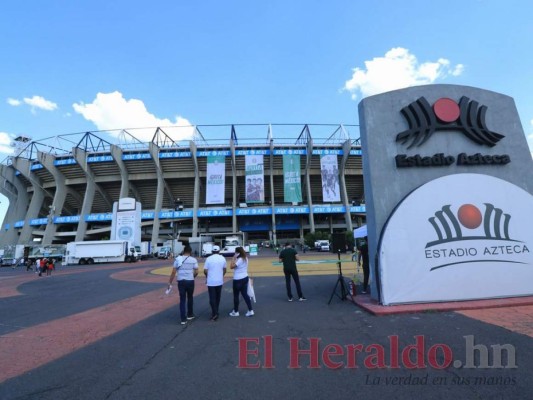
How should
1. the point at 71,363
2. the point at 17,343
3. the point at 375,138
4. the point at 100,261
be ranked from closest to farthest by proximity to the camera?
the point at 71,363, the point at 17,343, the point at 375,138, the point at 100,261

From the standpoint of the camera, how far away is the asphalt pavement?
11.4ft

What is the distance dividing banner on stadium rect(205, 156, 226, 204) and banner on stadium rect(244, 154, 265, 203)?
14.7 ft

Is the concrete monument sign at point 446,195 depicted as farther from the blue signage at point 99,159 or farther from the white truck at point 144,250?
the blue signage at point 99,159

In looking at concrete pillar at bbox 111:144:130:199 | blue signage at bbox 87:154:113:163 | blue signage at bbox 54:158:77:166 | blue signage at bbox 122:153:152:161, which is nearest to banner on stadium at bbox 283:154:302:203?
blue signage at bbox 122:153:152:161

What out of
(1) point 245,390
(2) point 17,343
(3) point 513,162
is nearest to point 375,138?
(3) point 513,162

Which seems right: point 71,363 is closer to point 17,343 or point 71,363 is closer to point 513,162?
point 17,343

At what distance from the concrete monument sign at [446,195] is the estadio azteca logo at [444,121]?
0.03m

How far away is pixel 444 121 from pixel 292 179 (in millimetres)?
45071

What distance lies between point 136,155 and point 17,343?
5712 cm

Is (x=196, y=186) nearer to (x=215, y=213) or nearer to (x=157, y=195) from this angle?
(x=215, y=213)

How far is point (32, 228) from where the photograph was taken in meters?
63.7

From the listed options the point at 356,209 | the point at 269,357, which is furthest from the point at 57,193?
the point at 269,357

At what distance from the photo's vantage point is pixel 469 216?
828 centimetres

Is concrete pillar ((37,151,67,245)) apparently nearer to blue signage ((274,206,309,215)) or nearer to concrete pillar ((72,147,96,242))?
concrete pillar ((72,147,96,242))
